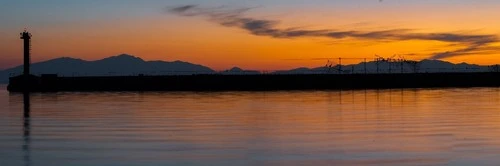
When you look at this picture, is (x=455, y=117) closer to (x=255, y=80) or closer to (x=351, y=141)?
(x=351, y=141)

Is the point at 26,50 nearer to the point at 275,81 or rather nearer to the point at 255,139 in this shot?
the point at 275,81

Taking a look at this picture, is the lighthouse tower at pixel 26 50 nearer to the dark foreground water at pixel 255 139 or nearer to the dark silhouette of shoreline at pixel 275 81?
the dark silhouette of shoreline at pixel 275 81

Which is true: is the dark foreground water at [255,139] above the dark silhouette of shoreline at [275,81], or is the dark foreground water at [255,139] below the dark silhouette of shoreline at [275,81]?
below

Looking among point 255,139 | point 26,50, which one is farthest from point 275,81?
point 255,139

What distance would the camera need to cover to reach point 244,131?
800 inches

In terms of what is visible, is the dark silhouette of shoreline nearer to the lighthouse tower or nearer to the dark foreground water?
the lighthouse tower

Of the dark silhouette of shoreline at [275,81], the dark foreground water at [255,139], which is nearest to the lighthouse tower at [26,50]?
the dark silhouette of shoreline at [275,81]

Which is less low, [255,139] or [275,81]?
[275,81]

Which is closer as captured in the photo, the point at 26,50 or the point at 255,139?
the point at 255,139

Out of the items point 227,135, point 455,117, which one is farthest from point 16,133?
point 455,117

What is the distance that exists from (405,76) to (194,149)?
8192 centimetres

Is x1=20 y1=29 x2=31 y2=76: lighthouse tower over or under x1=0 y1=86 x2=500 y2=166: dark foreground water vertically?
over

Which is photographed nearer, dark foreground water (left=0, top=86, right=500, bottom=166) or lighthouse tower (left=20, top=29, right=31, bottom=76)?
dark foreground water (left=0, top=86, right=500, bottom=166)

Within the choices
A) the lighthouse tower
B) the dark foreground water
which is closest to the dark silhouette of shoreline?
the lighthouse tower
